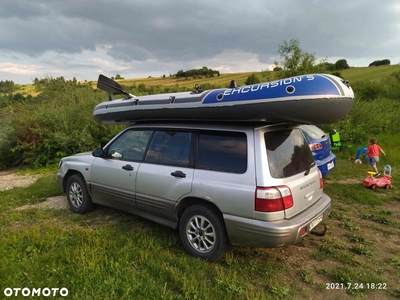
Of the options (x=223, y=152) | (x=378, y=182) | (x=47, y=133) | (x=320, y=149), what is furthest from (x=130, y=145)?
(x=47, y=133)

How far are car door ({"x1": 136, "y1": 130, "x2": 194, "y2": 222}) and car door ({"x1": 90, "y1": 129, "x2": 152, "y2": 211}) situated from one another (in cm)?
17

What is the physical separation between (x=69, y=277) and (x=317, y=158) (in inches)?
205

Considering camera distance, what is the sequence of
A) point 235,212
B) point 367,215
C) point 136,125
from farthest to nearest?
point 367,215 < point 136,125 < point 235,212

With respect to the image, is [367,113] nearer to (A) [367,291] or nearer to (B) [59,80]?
(A) [367,291]

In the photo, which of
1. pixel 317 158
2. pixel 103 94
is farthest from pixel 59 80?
pixel 317 158

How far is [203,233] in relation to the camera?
3502 mm

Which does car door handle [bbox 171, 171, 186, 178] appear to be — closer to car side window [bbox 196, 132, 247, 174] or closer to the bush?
car side window [bbox 196, 132, 247, 174]

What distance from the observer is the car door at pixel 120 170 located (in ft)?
14.1

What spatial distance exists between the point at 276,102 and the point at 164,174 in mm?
1770

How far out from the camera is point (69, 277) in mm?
2967

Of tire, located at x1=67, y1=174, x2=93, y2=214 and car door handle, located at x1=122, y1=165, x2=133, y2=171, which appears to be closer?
car door handle, located at x1=122, y1=165, x2=133, y2=171

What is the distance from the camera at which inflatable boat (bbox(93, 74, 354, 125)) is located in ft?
9.58

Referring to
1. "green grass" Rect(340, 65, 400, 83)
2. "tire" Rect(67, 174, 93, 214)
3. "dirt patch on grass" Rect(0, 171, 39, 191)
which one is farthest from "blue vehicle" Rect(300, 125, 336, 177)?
"green grass" Rect(340, 65, 400, 83)

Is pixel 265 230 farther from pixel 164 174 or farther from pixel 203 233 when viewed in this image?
pixel 164 174
